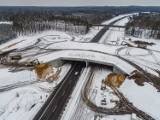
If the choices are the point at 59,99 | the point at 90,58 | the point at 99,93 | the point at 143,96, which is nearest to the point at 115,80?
the point at 99,93

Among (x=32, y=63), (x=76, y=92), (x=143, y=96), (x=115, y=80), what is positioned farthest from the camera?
(x=32, y=63)

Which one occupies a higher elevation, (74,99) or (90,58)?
(90,58)

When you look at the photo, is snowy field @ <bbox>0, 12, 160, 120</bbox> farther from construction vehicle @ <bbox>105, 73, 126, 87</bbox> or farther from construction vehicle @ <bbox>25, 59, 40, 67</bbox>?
construction vehicle @ <bbox>25, 59, 40, 67</bbox>

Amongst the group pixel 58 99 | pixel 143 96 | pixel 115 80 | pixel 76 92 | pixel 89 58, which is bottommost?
pixel 58 99

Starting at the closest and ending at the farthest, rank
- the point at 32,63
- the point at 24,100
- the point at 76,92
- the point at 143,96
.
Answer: the point at 24,100 < the point at 143,96 < the point at 76,92 < the point at 32,63

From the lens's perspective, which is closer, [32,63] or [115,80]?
[115,80]

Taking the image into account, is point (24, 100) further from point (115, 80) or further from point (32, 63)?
point (115, 80)

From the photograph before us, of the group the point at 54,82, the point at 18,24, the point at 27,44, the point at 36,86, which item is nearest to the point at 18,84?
the point at 36,86

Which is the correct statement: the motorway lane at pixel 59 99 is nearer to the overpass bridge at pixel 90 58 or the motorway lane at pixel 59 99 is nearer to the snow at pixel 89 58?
the overpass bridge at pixel 90 58

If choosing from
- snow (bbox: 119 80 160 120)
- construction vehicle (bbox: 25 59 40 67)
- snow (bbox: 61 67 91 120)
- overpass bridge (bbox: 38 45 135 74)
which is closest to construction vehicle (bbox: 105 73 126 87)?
snow (bbox: 119 80 160 120)
